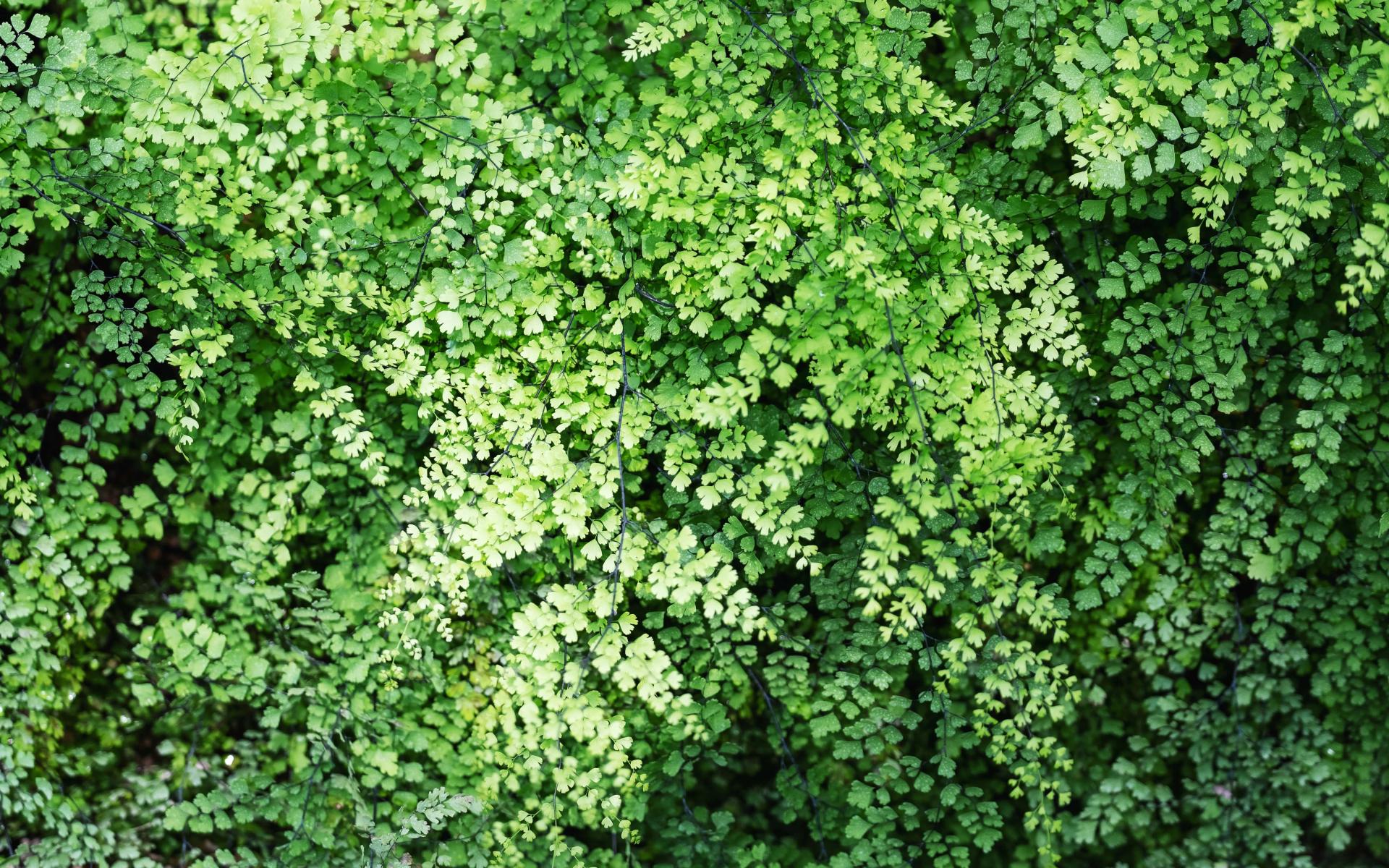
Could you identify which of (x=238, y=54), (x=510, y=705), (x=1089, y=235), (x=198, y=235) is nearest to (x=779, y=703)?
(x=510, y=705)

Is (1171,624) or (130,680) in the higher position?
(130,680)

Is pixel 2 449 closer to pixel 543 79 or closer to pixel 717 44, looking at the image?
pixel 543 79

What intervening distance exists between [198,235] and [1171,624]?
368cm

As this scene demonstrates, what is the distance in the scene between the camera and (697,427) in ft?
8.50

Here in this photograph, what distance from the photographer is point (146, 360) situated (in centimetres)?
272

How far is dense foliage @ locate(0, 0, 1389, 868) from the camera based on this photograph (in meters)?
2.40

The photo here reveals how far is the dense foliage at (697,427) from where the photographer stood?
2.40 metres

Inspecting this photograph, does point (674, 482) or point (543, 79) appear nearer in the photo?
point (674, 482)

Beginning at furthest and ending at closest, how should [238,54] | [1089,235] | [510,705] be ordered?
1. [1089,235]
2. [510,705]
3. [238,54]


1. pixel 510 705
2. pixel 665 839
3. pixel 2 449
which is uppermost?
pixel 2 449

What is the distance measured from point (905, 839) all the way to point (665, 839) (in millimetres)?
935

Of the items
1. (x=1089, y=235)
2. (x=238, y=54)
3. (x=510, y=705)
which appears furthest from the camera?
(x=1089, y=235)

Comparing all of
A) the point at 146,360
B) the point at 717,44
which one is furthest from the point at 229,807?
the point at 717,44

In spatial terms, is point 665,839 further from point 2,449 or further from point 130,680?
point 2,449
